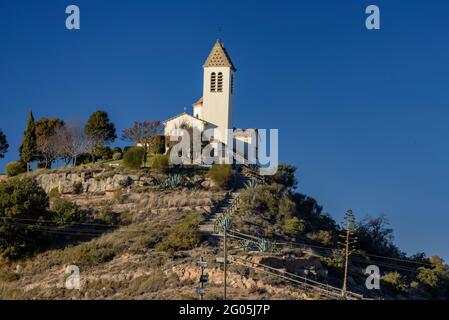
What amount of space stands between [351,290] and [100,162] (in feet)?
102

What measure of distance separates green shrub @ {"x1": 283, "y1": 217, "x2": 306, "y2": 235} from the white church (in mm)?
17704

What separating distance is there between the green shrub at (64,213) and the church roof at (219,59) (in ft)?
76.1

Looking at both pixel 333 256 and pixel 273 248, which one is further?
pixel 333 256

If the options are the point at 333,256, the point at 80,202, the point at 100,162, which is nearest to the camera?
the point at 333,256

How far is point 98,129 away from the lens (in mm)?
74875

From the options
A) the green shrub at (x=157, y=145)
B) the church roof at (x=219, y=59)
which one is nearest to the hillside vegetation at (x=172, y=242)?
the green shrub at (x=157, y=145)

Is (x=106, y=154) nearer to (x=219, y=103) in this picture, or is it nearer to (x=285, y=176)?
(x=219, y=103)

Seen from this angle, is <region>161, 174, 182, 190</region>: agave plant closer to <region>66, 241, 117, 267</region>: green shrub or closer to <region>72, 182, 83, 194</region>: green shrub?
<region>72, 182, 83, 194</region>: green shrub

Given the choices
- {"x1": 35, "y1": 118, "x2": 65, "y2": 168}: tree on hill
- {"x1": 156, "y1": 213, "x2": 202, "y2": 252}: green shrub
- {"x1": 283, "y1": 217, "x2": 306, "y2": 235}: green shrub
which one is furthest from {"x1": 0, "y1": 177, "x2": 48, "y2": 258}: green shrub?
{"x1": 35, "y1": 118, "x2": 65, "y2": 168}: tree on hill
